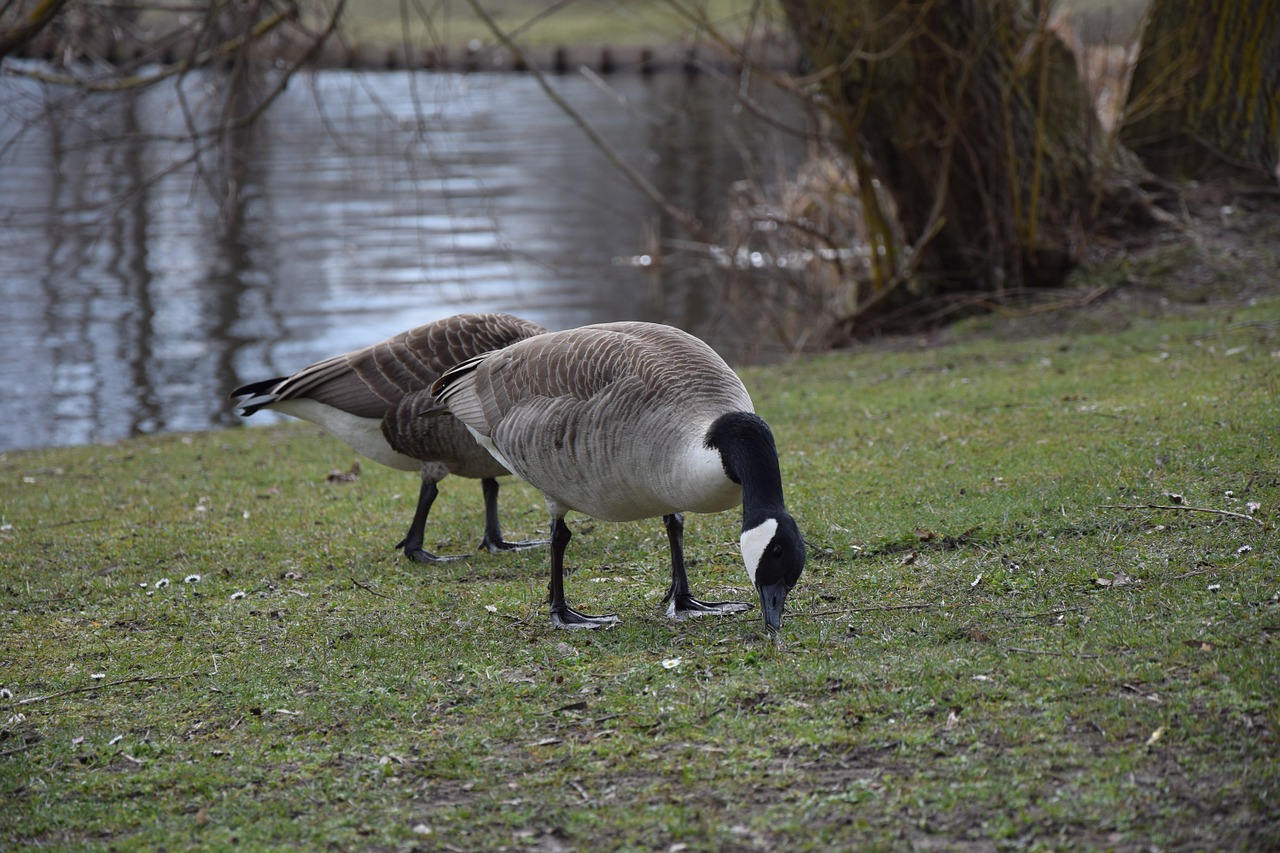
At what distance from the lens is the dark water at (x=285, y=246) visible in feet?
42.2

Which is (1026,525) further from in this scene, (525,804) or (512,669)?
(525,804)

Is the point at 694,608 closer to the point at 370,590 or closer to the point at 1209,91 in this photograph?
the point at 370,590

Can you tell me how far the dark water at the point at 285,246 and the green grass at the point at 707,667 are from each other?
14.2 ft

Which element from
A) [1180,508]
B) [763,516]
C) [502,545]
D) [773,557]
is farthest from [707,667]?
[1180,508]

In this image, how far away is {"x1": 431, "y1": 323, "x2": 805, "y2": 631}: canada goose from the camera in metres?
4.86

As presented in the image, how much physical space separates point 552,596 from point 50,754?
2.25 metres

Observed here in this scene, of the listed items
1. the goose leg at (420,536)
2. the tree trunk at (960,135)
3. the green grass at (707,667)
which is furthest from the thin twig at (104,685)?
the tree trunk at (960,135)

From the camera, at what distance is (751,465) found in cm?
481

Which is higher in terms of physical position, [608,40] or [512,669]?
[608,40]

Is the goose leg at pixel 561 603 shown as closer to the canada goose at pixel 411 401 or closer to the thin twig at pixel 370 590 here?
the thin twig at pixel 370 590

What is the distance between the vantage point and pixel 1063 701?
442cm

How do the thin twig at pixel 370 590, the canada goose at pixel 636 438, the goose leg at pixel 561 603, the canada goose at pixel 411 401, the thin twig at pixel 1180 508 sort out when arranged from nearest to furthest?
the canada goose at pixel 636 438
the goose leg at pixel 561 603
the thin twig at pixel 1180 508
the thin twig at pixel 370 590
the canada goose at pixel 411 401

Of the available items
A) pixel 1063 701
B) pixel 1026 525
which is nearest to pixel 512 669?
pixel 1063 701

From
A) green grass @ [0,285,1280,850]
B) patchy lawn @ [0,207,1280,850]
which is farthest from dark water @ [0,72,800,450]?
patchy lawn @ [0,207,1280,850]
